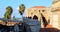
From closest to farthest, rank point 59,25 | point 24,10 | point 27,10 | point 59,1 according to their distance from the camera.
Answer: point 59,25
point 59,1
point 27,10
point 24,10

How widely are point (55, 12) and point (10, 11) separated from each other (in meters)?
28.2

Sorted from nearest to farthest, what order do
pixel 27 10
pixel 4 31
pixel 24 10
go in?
pixel 4 31
pixel 27 10
pixel 24 10

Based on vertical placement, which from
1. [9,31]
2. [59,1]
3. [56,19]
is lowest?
[9,31]

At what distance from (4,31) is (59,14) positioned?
1.50m

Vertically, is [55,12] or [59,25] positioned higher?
[55,12]

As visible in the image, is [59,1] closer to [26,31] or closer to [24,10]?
[26,31]

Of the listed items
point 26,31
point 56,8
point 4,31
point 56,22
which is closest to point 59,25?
point 56,22

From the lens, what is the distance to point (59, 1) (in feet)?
14.9

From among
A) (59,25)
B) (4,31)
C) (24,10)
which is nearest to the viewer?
(59,25)

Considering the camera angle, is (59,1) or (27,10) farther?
(27,10)

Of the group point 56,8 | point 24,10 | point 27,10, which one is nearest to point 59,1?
point 56,8

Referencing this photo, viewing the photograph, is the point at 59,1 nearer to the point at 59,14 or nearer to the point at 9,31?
the point at 59,14

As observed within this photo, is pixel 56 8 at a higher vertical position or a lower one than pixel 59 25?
higher

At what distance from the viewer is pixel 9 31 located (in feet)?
16.6
